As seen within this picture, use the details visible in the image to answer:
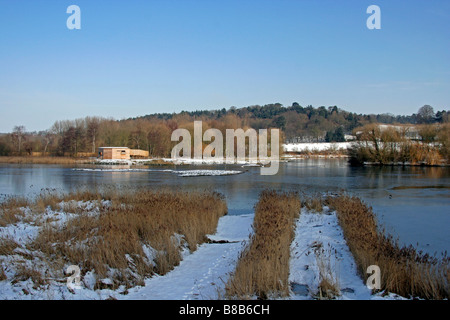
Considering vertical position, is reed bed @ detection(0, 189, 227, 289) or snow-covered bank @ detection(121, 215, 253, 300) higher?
reed bed @ detection(0, 189, 227, 289)

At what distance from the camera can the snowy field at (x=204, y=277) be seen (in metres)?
5.09

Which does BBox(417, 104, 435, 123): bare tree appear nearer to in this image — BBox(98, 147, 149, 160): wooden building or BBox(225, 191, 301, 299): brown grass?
BBox(98, 147, 149, 160): wooden building

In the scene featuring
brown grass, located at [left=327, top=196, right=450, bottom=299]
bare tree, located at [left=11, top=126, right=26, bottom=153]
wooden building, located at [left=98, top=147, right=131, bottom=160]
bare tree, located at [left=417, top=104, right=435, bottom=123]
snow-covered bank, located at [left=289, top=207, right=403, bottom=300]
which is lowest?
snow-covered bank, located at [left=289, top=207, right=403, bottom=300]

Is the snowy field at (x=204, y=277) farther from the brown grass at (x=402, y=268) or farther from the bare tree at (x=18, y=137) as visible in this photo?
the bare tree at (x=18, y=137)

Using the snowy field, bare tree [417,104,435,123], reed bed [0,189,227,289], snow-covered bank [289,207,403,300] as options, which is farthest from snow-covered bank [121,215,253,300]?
bare tree [417,104,435,123]

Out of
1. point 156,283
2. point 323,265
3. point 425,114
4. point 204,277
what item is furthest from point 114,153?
point 425,114

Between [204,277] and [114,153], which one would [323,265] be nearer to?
[204,277]

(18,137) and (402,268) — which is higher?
(18,137)

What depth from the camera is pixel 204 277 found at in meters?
5.87

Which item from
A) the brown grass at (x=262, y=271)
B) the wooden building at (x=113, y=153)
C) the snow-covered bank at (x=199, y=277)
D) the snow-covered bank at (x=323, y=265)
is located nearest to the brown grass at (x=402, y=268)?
the snow-covered bank at (x=323, y=265)

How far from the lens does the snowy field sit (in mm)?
5094

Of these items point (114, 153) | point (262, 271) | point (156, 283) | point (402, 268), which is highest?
point (114, 153)
